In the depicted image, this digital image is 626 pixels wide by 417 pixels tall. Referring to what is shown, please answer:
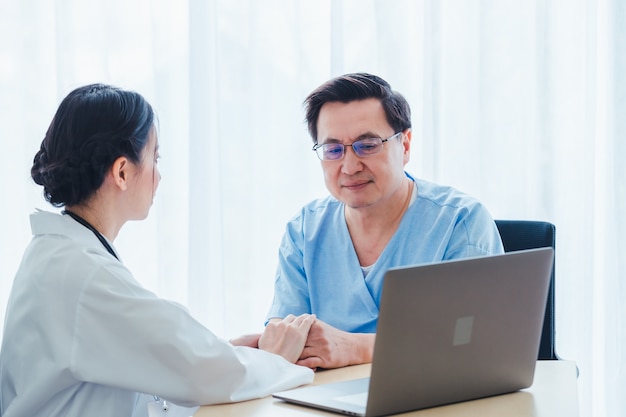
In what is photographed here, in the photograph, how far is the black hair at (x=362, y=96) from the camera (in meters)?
1.94

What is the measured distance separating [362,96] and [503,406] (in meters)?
0.91

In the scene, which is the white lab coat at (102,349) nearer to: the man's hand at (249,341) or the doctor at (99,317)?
the doctor at (99,317)

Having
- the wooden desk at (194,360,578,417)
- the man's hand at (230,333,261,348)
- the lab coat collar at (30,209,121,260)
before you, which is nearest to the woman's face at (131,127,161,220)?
the lab coat collar at (30,209,121,260)

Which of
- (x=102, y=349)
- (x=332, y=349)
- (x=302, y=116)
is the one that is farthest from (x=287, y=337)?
(x=302, y=116)

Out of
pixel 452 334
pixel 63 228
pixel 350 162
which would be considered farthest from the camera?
pixel 350 162

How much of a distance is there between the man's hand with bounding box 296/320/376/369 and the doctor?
0.12 ft

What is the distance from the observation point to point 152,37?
8.93 feet

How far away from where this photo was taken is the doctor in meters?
1.36

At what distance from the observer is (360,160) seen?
6.23 feet

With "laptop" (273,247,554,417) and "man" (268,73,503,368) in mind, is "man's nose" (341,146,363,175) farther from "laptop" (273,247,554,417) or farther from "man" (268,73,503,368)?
"laptop" (273,247,554,417)

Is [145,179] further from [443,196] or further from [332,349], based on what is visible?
[443,196]

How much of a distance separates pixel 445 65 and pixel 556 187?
0.54 m

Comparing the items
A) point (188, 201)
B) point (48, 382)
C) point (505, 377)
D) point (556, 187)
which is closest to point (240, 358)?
point (48, 382)

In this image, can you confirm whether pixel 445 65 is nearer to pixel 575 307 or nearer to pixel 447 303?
pixel 575 307
